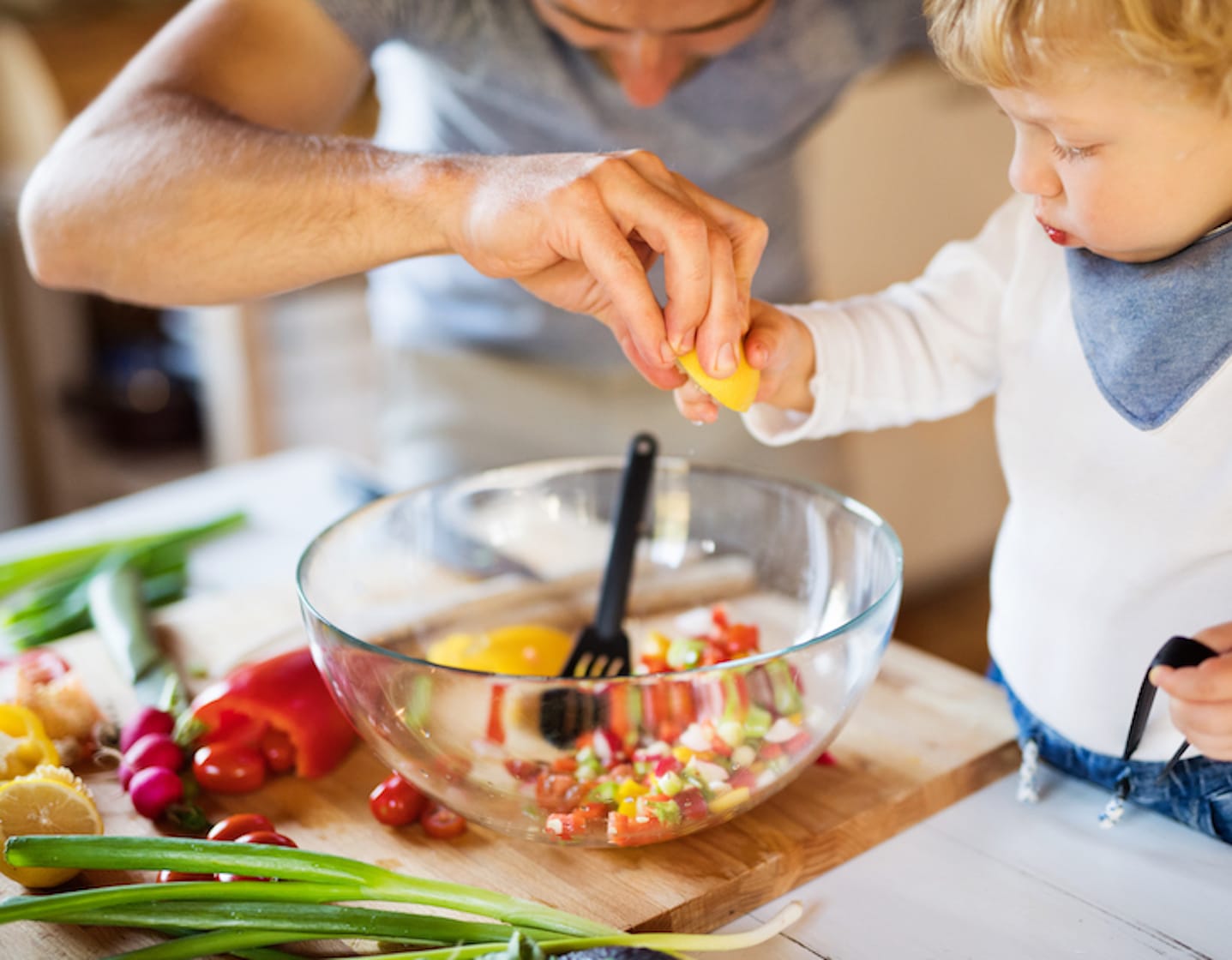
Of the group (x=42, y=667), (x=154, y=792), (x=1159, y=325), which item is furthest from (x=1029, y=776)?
(x=42, y=667)

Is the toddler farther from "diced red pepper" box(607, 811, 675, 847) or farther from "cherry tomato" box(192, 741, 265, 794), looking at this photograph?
"cherry tomato" box(192, 741, 265, 794)

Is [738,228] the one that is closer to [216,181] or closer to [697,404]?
[697,404]

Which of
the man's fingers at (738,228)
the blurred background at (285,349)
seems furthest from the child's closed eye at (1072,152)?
the blurred background at (285,349)

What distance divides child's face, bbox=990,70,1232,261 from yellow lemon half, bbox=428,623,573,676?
1.83 feet

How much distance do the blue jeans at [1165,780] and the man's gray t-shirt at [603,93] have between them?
31.8 inches

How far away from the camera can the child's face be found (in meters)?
0.80

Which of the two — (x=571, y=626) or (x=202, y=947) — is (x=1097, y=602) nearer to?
(x=571, y=626)

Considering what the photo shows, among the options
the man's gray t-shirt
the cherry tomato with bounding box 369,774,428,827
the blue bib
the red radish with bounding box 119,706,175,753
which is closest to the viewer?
the blue bib

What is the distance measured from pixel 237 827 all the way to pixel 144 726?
0.22 m

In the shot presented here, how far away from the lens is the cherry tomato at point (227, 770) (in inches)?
40.3

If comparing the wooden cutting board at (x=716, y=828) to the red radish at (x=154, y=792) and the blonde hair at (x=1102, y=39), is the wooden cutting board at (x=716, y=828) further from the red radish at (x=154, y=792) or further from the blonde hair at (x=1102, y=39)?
the blonde hair at (x=1102, y=39)

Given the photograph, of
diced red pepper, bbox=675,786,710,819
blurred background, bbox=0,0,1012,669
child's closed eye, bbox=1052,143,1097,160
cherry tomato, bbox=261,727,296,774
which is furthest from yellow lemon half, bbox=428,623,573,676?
blurred background, bbox=0,0,1012,669

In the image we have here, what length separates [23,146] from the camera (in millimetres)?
2895

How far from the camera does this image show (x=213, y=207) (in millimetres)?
1126
